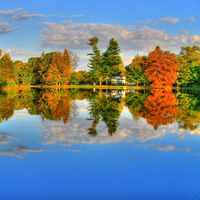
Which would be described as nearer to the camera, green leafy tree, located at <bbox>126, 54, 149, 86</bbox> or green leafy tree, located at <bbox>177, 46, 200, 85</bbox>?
green leafy tree, located at <bbox>177, 46, 200, 85</bbox>

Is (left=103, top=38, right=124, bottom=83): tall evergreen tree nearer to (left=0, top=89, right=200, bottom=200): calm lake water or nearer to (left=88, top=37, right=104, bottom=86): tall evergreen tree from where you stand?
(left=88, top=37, right=104, bottom=86): tall evergreen tree

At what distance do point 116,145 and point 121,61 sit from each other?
78.0 meters

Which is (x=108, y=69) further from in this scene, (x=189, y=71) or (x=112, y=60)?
(x=189, y=71)

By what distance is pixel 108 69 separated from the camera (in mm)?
87188

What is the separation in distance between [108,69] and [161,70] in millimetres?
15671

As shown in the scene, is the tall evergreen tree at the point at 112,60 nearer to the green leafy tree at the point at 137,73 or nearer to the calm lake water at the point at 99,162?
the green leafy tree at the point at 137,73

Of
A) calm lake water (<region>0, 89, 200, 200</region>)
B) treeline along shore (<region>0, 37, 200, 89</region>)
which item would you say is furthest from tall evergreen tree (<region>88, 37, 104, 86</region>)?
calm lake water (<region>0, 89, 200, 200</region>)

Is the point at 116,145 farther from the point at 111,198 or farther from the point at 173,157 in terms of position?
the point at 111,198

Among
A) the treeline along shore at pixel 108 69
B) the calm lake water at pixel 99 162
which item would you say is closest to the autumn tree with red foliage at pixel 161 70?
the treeline along shore at pixel 108 69

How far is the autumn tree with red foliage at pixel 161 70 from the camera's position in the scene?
7606 cm

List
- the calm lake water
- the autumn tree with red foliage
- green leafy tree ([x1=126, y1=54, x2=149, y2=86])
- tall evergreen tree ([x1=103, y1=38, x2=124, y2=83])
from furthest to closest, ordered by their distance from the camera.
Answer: tall evergreen tree ([x1=103, y1=38, x2=124, y2=83]) < green leafy tree ([x1=126, y1=54, x2=149, y2=86]) < the autumn tree with red foliage < the calm lake water

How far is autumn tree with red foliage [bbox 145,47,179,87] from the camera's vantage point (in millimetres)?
76062

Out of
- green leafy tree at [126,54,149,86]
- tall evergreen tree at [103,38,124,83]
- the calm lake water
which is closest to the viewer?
the calm lake water

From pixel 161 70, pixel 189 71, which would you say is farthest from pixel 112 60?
pixel 189 71
